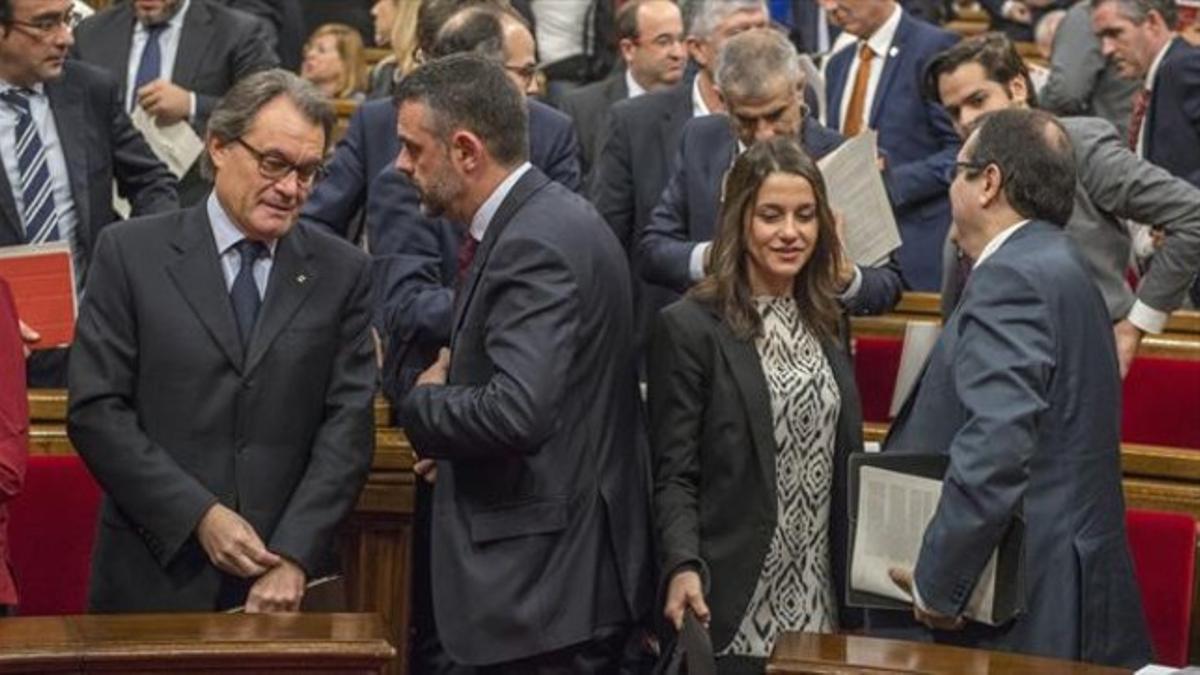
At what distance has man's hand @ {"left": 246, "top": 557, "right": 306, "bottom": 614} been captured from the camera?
4.02 m

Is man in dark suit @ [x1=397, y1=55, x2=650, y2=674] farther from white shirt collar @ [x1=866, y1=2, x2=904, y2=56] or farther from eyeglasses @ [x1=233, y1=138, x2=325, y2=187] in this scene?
white shirt collar @ [x1=866, y1=2, x2=904, y2=56]

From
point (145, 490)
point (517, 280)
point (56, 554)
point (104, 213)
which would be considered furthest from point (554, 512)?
point (104, 213)

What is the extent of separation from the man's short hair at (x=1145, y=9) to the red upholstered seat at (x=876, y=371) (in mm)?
1314

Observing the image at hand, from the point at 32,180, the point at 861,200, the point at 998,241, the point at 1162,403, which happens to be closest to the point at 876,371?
the point at 1162,403

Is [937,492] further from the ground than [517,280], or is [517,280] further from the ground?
[517,280]

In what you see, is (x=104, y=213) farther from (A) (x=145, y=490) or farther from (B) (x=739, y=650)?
(B) (x=739, y=650)

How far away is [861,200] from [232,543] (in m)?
1.51

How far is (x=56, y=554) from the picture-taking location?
4723mm

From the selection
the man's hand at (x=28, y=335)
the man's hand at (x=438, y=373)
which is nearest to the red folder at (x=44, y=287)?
the man's hand at (x=28, y=335)

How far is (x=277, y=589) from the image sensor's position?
402cm

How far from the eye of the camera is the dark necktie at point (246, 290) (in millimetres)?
4078

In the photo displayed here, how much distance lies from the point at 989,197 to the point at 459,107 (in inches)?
34.0

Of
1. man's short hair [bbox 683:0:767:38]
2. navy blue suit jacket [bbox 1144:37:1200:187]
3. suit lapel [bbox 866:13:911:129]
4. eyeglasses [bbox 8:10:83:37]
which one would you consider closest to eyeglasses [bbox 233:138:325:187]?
eyeglasses [bbox 8:10:83:37]

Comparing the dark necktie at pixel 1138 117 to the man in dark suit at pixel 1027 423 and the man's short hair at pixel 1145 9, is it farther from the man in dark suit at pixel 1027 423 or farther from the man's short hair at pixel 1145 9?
the man in dark suit at pixel 1027 423
